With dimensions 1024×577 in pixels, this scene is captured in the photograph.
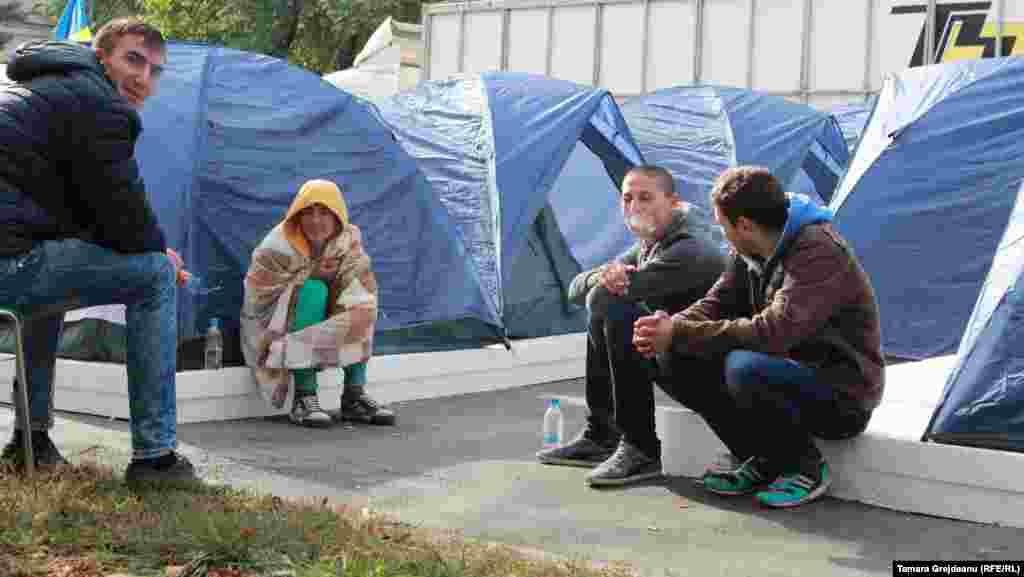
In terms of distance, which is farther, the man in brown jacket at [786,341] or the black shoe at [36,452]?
the black shoe at [36,452]

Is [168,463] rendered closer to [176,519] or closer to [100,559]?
[176,519]

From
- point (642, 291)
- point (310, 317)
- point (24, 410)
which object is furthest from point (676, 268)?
point (24, 410)

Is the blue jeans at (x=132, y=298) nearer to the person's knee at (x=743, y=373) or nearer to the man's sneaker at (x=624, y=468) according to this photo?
the man's sneaker at (x=624, y=468)

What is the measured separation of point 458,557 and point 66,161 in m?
1.85

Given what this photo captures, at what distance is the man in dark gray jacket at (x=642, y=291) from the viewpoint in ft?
17.3

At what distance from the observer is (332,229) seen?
272 inches

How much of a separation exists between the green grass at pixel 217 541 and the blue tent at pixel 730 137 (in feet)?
21.4

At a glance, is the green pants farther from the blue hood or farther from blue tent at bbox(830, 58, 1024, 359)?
blue tent at bbox(830, 58, 1024, 359)

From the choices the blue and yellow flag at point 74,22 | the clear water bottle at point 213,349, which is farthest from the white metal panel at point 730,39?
the clear water bottle at point 213,349

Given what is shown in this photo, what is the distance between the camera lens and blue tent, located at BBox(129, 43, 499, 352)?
706 centimetres

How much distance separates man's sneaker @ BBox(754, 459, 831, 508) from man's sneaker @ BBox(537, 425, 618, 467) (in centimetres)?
90

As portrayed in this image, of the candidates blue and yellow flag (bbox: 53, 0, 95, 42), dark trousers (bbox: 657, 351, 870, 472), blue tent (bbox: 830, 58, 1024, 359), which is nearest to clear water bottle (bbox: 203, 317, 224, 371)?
dark trousers (bbox: 657, 351, 870, 472)

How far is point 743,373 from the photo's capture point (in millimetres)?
4746

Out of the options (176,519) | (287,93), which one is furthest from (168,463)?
(287,93)
